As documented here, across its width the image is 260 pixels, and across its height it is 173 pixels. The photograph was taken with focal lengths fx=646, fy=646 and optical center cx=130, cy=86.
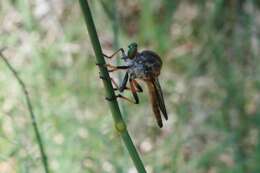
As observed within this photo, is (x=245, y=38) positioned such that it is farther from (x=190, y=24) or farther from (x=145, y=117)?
(x=145, y=117)

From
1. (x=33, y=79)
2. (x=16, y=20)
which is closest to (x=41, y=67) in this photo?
(x=33, y=79)

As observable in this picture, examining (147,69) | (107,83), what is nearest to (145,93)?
(147,69)

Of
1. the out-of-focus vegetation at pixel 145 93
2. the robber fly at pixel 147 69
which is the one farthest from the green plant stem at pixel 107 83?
the out-of-focus vegetation at pixel 145 93

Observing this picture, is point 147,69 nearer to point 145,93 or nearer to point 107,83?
point 107,83

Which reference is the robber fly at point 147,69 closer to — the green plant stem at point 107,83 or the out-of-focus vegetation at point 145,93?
the green plant stem at point 107,83

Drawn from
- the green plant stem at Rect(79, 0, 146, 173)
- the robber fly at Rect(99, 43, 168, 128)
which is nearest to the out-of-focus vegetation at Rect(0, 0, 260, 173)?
the robber fly at Rect(99, 43, 168, 128)

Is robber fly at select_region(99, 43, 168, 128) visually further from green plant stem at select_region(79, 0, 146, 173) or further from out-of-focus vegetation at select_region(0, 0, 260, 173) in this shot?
out-of-focus vegetation at select_region(0, 0, 260, 173)

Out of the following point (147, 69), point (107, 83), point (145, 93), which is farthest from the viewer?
point (145, 93)

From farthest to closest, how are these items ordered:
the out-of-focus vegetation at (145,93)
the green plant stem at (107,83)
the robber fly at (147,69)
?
the out-of-focus vegetation at (145,93)
the robber fly at (147,69)
the green plant stem at (107,83)

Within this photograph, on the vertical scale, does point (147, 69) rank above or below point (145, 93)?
below
